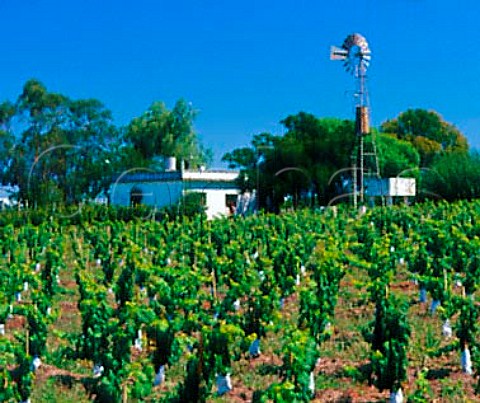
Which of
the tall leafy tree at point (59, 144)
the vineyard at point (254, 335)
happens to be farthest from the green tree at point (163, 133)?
the vineyard at point (254, 335)

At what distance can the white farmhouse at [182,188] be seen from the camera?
42.2 m

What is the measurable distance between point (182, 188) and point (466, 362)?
33486 millimetres

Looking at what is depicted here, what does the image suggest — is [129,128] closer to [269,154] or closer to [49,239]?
[269,154]

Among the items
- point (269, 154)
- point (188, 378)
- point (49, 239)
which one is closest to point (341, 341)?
point (188, 378)

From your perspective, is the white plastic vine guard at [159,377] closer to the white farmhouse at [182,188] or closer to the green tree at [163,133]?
the white farmhouse at [182,188]

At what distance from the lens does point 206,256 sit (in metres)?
15.2

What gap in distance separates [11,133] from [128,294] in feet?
157

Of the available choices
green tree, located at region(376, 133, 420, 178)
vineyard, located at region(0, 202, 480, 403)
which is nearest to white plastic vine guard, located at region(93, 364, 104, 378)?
vineyard, located at region(0, 202, 480, 403)

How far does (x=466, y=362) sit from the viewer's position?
892 centimetres

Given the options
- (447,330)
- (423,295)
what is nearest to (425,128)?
(423,295)

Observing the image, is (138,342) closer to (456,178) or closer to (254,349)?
(254,349)

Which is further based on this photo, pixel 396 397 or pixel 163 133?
pixel 163 133

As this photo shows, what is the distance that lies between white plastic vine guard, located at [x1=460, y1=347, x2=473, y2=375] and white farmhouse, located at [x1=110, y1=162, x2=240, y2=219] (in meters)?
31.8

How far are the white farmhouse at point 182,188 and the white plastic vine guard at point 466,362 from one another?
104ft
